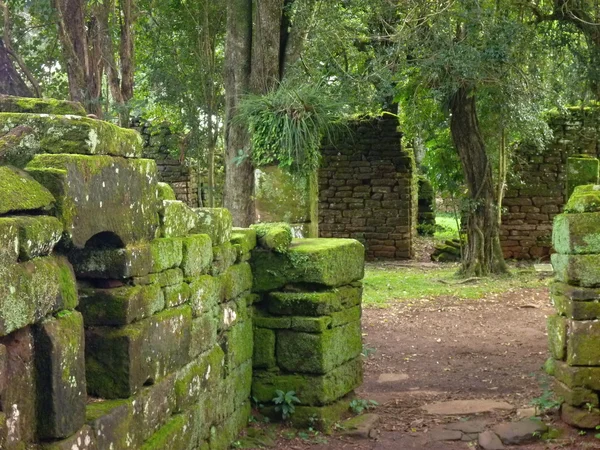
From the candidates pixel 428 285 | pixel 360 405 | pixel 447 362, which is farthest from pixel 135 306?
pixel 428 285

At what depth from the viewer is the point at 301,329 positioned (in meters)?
5.93

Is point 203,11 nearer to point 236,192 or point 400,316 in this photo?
Answer: point 236,192

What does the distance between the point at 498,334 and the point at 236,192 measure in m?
3.63

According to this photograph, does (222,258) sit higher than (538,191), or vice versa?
(538,191)

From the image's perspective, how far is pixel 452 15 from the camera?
10.7 meters

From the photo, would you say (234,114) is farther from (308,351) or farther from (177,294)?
(177,294)

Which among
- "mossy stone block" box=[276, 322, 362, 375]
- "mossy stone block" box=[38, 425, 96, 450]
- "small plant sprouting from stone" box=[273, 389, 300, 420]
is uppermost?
"mossy stone block" box=[38, 425, 96, 450]

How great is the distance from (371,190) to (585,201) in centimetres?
1188

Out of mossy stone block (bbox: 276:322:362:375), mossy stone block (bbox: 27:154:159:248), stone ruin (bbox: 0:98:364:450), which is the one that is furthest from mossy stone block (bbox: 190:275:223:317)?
mossy stone block (bbox: 276:322:362:375)

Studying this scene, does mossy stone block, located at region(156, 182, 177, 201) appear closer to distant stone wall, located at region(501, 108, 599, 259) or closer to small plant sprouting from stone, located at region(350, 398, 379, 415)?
small plant sprouting from stone, located at region(350, 398, 379, 415)

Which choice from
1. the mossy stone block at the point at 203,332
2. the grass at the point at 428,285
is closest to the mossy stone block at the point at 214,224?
the mossy stone block at the point at 203,332

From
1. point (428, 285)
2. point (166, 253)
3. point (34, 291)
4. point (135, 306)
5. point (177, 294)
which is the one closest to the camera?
point (34, 291)

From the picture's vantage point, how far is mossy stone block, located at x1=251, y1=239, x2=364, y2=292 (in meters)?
5.93

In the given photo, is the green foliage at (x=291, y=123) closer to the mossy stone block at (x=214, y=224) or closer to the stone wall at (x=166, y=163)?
the mossy stone block at (x=214, y=224)
